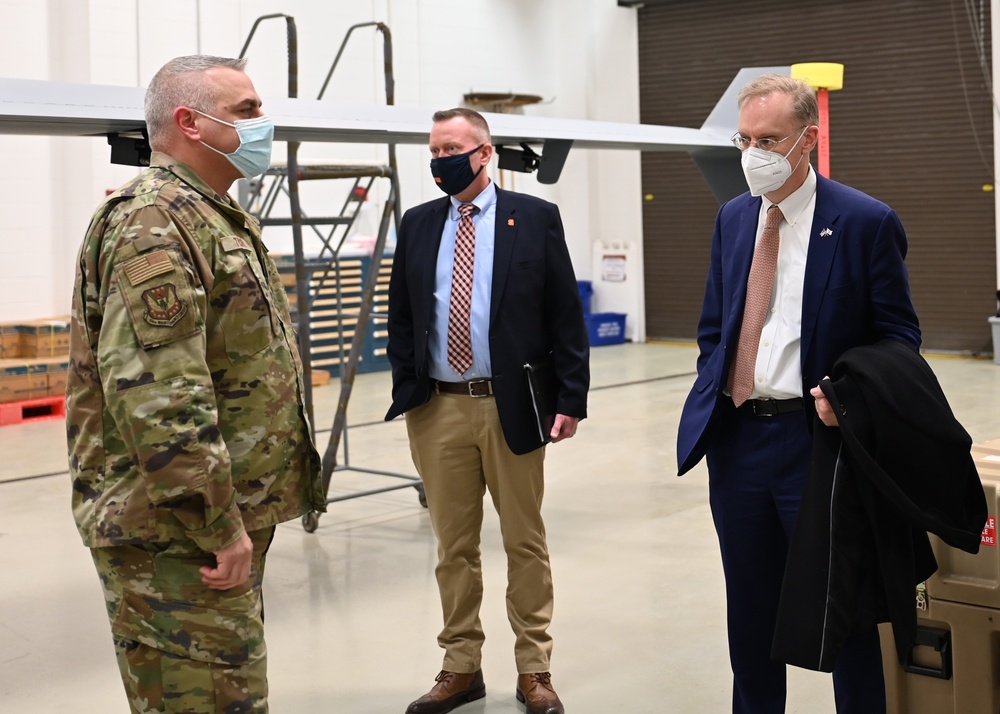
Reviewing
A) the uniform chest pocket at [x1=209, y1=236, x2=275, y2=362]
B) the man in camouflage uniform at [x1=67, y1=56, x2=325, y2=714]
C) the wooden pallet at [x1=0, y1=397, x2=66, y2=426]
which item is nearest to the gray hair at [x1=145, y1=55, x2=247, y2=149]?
the man in camouflage uniform at [x1=67, y1=56, x2=325, y2=714]

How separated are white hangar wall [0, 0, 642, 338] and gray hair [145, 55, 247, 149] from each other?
759cm

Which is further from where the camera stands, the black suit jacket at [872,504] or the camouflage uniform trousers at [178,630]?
the black suit jacket at [872,504]

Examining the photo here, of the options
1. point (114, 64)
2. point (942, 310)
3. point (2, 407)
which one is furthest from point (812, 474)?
point (942, 310)

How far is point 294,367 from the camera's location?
2.31 m

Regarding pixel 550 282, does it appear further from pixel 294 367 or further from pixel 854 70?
pixel 854 70

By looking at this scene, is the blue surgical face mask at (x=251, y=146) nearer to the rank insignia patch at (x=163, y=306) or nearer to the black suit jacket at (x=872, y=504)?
the rank insignia patch at (x=163, y=306)

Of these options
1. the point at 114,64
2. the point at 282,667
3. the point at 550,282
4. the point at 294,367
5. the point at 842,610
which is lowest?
the point at 282,667

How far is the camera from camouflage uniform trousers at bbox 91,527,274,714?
2.09 metres

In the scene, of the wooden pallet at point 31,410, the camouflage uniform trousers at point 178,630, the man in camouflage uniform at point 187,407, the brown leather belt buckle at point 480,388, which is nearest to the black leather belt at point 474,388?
the brown leather belt buckle at point 480,388

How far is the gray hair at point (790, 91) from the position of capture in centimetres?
249

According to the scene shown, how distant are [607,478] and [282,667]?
3.09 m

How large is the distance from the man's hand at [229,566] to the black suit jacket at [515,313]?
1.19 m

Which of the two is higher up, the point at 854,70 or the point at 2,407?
the point at 854,70

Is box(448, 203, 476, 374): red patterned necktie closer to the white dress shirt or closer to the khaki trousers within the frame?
the khaki trousers
